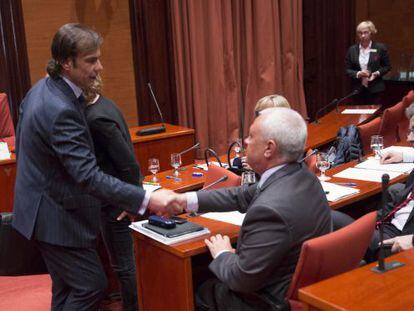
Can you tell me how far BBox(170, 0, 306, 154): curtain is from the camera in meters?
6.55

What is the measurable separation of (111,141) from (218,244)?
27.0 inches

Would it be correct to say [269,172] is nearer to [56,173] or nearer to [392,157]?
[56,173]

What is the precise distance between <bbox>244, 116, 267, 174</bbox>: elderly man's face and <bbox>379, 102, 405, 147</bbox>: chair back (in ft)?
9.15

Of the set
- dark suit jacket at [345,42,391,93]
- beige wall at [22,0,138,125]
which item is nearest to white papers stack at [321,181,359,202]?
beige wall at [22,0,138,125]

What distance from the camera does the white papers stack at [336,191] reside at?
2.81 m

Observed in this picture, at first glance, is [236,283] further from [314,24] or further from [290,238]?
[314,24]

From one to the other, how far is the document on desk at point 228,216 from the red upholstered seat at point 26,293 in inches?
33.8

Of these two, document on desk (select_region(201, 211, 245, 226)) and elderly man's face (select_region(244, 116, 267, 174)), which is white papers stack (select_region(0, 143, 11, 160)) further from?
elderly man's face (select_region(244, 116, 267, 174))

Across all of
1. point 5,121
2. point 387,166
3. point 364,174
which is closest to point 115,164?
point 364,174

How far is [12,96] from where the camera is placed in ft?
18.3

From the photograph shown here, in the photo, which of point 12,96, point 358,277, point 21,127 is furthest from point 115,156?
point 12,96

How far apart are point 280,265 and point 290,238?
0.15 metres

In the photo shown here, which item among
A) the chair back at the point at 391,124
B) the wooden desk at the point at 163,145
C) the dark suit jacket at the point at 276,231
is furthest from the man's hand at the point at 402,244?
the wooden desk at the point at 163,145

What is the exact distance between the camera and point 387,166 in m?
3.49
